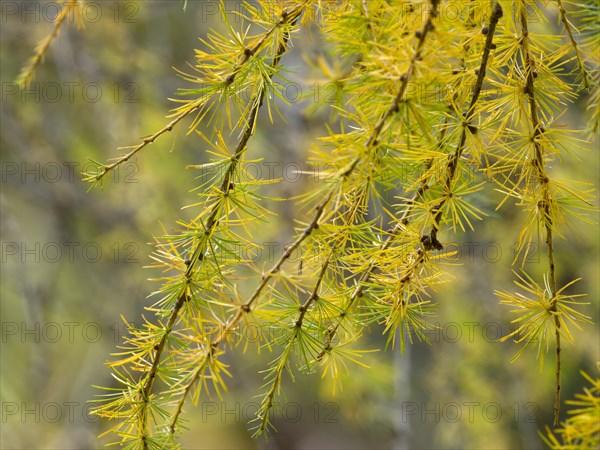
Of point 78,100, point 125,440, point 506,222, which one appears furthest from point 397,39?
point 78,100

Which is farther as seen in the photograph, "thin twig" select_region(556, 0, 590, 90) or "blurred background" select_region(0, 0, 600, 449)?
"blurred background" select_region(0, 0, 600, 449)

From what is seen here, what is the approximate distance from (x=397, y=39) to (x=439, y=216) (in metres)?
0.19

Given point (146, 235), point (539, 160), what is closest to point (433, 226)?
point (539, 160)

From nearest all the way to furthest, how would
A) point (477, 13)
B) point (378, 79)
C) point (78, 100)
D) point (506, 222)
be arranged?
point (378, 79) → point (477, 13) → point (506, 222) → point (78, 100)

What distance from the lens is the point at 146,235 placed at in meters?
2.41

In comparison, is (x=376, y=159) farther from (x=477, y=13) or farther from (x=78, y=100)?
(x=78, y=100)

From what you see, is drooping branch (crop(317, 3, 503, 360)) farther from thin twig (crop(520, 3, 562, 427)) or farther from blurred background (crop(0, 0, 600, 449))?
blurred background (crop(0, 0, 600, 449))

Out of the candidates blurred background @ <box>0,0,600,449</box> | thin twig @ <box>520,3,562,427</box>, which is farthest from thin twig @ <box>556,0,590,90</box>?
blurred background @ <box>0,0,600,449</box>

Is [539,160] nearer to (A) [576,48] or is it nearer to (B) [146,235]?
(A) [576,48]

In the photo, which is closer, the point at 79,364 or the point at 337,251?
the point at 337,251

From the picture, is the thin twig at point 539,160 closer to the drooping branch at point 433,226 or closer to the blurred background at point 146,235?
the drooping branch at point 433,226

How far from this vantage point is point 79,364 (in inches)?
139

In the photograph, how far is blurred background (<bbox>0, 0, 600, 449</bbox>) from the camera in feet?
6.89

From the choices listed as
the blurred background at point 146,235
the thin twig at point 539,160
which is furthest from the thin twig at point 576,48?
the blurred background at point 146,235
